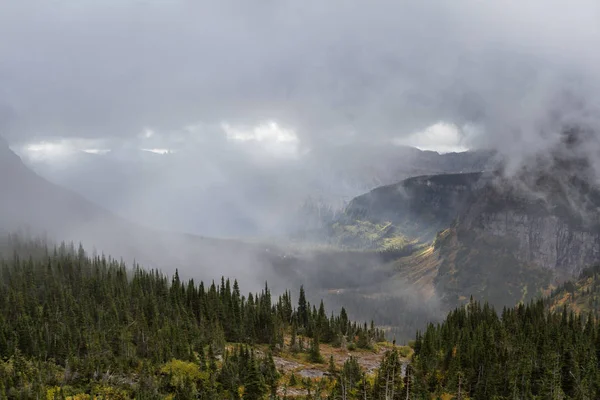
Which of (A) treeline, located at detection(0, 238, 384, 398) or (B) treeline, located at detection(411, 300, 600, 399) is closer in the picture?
(A) treeline, located at detection(0, 238, 384, 398)

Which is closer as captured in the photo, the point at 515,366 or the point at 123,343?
the point at 515,366

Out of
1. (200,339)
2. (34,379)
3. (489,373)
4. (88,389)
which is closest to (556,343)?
(489,373)

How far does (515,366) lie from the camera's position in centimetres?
13212

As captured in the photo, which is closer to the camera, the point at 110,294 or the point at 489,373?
the point at 489,373

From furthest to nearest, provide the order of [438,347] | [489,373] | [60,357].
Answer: [438,347] < [60,357] < [489,373]

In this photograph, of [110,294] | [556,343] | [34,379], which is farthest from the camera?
[110,294]

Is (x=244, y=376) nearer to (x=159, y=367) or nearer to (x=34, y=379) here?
(x=159, y=367)

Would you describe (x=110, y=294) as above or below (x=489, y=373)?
above

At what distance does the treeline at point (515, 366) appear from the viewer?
123 meters

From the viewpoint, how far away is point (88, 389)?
4729 inches

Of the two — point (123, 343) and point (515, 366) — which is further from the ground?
point (123, 343)

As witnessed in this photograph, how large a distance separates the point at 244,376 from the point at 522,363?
246ft

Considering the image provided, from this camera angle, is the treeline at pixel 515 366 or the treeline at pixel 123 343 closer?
the treeline at pixel 123 343

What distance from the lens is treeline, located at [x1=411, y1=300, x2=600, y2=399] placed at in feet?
405
